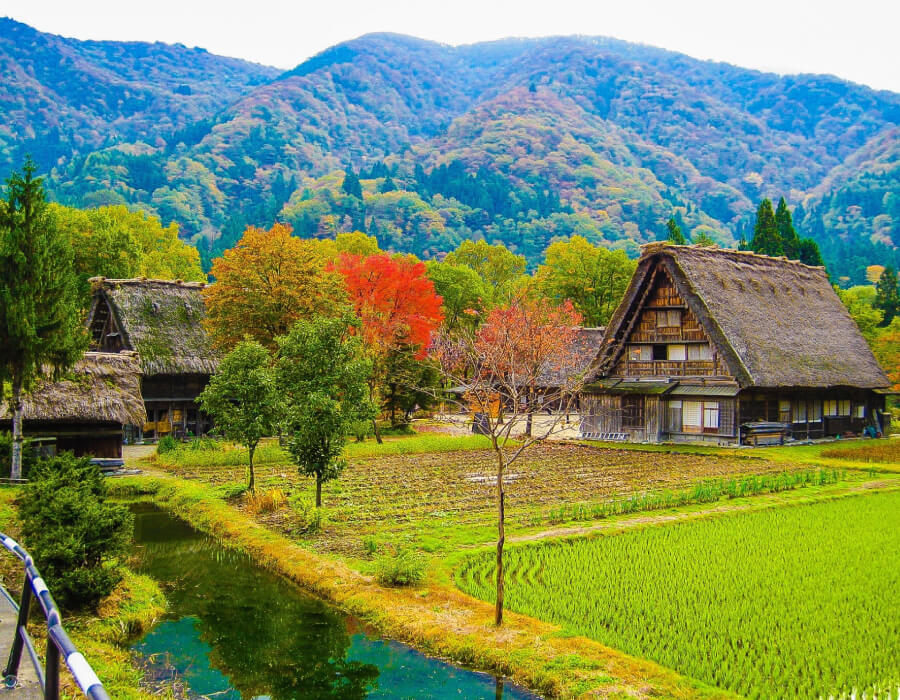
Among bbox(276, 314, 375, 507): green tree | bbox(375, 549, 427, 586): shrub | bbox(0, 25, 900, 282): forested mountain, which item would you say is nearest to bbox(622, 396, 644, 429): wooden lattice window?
bbox(276, 314, 375, 507): green tree

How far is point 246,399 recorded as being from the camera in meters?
21.6

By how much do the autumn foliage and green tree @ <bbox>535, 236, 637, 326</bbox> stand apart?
2188cm

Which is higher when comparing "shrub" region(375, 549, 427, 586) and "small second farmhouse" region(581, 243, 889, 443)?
"small second farmhouse" region(581, 243, 889, 443)

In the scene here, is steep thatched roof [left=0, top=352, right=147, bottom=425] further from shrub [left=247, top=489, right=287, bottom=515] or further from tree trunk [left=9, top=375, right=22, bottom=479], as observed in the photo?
shrub [left=247, top=489, right=287, bottom=515]

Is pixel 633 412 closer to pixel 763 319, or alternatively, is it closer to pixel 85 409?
pixel 763 319

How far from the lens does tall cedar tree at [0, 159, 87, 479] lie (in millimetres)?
21641

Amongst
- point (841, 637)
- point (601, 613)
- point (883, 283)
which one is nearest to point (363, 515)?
point (601, 613)

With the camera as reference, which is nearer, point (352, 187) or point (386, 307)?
point (386, 307)

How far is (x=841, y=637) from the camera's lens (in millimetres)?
10180

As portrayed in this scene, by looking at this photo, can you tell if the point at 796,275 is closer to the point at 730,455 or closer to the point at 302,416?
the point at 730,455

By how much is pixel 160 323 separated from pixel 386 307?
450 inches

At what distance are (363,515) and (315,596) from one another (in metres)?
5.85

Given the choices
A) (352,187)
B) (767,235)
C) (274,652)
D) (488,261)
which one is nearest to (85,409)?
(274,652)

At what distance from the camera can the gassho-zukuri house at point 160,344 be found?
119 ft
